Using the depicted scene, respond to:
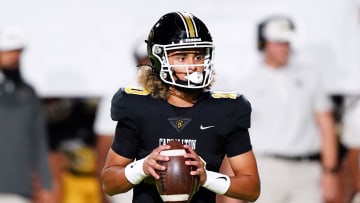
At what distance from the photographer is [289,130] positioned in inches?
268

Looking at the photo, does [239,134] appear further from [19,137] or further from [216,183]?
[19,137]

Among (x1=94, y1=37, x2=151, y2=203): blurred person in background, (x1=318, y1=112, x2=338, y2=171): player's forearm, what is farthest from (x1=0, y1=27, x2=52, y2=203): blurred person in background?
(x1=318, y1=112, x2=338, y2=171): player's forearm

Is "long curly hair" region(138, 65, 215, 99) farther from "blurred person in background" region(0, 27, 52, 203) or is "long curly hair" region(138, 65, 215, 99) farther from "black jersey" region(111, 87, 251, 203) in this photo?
"blurred person in background" region(0, 27, 52, 203)

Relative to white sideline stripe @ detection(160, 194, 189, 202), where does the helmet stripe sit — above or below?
above

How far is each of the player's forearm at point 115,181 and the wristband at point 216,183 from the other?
0.87ft

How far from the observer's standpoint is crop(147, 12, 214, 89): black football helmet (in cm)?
373

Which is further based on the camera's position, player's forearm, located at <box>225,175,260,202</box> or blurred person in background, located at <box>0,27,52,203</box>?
blurred person in background, located at <box>0,27,52,203</box>

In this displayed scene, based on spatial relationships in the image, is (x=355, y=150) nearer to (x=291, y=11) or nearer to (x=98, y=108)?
(x=291, y=11)

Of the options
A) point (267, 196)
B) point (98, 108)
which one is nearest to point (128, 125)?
point (267, 196)

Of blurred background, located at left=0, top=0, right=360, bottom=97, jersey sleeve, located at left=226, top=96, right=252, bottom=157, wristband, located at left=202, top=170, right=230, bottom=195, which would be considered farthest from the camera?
blurred background, located at left=0, top=0, right=360, bottom=97

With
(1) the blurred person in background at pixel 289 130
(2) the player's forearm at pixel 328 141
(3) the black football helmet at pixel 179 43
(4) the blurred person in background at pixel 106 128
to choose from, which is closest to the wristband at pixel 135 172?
(3) the black football helmet at pixel 179 43

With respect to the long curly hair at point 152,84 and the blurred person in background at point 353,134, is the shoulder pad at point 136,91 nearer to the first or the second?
the long curly hair at point 152,84

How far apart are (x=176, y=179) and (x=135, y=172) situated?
179 mm

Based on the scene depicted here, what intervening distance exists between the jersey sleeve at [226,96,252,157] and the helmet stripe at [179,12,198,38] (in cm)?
29
